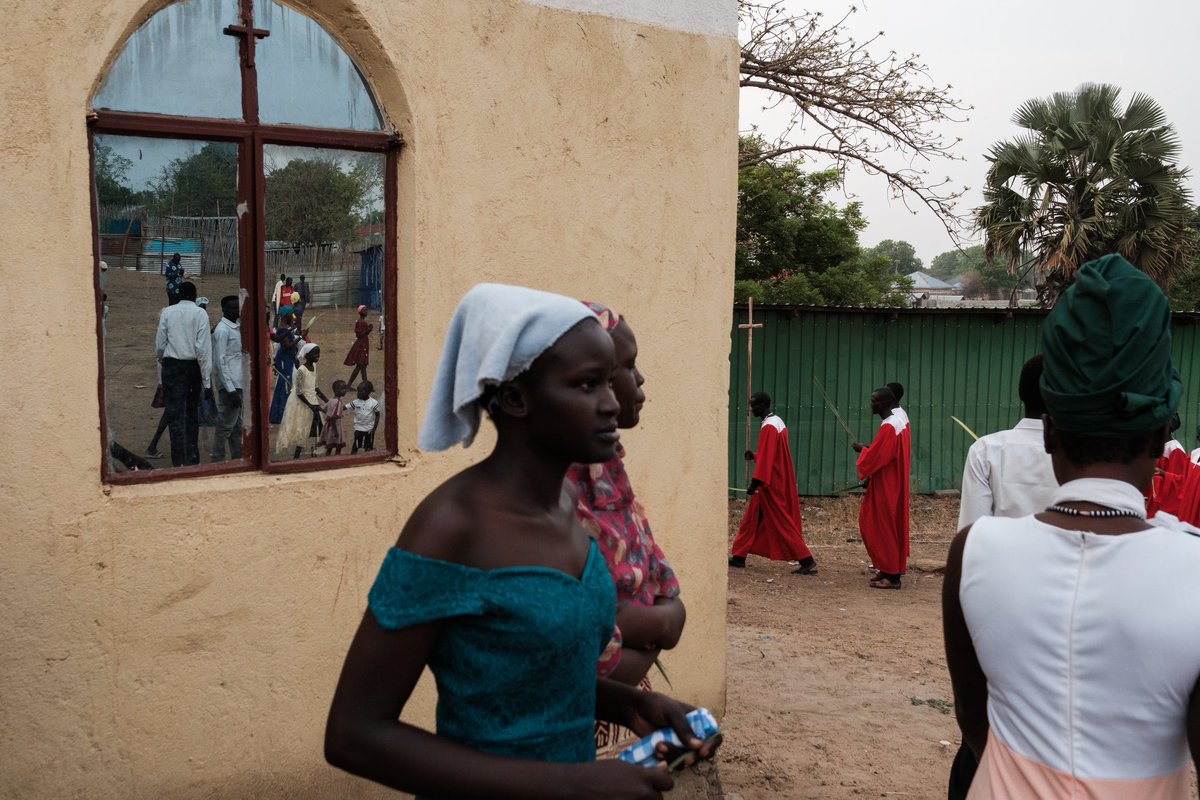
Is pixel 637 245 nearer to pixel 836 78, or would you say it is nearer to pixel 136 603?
pixel 136 603

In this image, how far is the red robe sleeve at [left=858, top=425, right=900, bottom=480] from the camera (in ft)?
34.4

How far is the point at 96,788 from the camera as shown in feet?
12.4

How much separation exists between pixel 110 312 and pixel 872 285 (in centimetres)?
1777

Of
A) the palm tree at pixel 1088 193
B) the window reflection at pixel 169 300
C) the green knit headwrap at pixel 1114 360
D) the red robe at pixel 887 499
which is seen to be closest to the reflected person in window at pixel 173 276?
the window reflection at pixel 169 300

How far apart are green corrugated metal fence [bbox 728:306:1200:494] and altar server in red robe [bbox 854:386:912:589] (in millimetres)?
2543

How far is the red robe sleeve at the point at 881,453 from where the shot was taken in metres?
10.5

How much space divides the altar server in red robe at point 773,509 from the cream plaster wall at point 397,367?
559 centimetres

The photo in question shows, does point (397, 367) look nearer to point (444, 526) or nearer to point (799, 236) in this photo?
point (444, 526)

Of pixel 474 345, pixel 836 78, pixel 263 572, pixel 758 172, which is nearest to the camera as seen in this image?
pixel 474 345

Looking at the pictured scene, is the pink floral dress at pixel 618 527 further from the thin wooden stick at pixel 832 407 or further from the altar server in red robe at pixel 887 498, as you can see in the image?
the thin wooden stick at pixel 832 407

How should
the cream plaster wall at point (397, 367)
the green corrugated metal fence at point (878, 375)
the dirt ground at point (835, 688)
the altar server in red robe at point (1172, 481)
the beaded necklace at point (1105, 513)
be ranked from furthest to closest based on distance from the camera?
the green corrugated metal fence at point (878, 375)
the altar server in red robe at point (1172, 481)
the dirt ground at point (835, 688)
the cream plaster wall at point (397, 367)
the beaded necklace at point (1105, 513)

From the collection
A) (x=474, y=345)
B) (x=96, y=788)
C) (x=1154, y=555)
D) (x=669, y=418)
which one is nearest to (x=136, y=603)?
(x=96, y=788)

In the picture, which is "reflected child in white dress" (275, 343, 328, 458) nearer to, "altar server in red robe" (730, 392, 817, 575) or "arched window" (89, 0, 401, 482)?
"arched window" (89, 0, 401, 482)

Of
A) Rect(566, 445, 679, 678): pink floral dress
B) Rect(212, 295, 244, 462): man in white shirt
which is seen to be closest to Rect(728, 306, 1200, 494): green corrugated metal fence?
Rect(212, 295, 244, 462): man in white shirt
